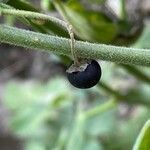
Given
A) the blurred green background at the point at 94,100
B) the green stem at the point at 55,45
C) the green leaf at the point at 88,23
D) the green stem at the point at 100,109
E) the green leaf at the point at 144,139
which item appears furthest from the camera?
the green stem at the point at 100,109

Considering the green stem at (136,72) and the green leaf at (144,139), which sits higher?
the green stem at (136,72)

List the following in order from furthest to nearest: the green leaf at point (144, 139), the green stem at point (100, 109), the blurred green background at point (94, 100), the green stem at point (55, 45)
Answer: the green stem at point (100, 109)
the blurred green background at point (94, 100)
the green leaf at point (144, 139)
the green stem at point (55, 45)

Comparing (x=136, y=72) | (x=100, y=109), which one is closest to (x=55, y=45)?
(x=136, y=72)

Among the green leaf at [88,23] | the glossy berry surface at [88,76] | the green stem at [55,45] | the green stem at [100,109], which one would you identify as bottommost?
the green stem at [100,109]

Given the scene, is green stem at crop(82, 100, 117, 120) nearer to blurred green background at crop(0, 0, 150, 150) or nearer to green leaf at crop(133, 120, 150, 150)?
blurred green background at crop(0, 0, 150, 150)

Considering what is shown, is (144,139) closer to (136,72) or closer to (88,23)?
(88,23)

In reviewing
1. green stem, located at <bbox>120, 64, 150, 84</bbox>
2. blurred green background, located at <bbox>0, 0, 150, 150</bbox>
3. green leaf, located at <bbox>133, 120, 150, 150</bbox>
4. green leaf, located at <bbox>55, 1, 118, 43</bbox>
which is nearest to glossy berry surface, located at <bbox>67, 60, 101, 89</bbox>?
green leaf, located at <bbox>133, 120, 150, 150</bbox>

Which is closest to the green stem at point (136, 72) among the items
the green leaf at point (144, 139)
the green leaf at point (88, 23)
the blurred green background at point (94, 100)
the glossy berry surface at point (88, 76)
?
the blurred green background at point (94, 100)

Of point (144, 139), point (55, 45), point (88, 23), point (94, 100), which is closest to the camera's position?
point (55, 45)

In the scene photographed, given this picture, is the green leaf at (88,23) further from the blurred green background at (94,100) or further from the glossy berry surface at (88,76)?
the glossy berry surface at (88,76)

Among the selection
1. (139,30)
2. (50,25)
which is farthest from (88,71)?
(139,30)
